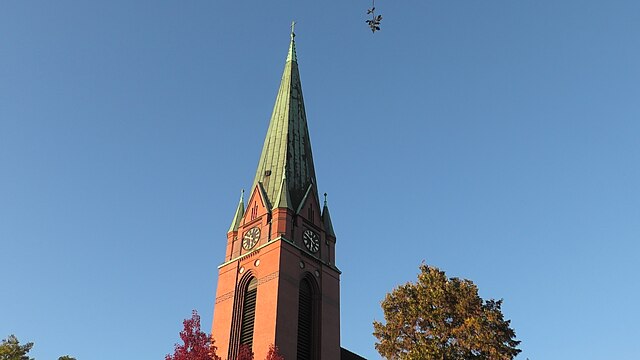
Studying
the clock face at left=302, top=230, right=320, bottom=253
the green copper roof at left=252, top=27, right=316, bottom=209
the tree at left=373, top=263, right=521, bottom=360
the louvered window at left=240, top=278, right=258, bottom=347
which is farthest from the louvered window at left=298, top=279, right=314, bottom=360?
the tree at left=373, top=263, right=521, bottom=360

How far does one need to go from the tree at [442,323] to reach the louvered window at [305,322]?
13.1m

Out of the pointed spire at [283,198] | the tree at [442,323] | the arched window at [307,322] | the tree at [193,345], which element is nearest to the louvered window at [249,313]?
the arched window at [307,322]

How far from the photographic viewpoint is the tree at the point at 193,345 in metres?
20.7

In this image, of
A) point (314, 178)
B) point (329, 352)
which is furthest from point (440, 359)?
point (314, 178)

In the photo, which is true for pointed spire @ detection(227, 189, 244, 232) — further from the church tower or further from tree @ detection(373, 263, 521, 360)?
tree @ detection(373, 263, 521, 360)

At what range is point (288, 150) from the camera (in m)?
49.9

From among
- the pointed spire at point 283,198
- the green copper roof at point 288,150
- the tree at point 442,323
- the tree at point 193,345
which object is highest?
the green copper roof at point 288,150

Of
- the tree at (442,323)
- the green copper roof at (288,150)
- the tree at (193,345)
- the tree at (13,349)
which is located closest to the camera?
the tree at (193,345)

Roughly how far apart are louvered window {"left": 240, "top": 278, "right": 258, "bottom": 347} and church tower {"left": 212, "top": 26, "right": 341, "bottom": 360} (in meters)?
0.06

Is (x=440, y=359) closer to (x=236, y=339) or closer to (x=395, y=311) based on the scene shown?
(x=395, y=311)

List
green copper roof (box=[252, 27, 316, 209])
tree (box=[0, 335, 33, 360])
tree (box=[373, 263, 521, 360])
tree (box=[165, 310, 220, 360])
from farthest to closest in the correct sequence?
green copper roof (box=[252, 27, 316, 209]), tree (box=[0, 335, 33, 360]), tree (box=[373, 263, 521, 360]), tree (box=[165, 310, 220, 360])

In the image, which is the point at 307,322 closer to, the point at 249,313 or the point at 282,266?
the point at 249,313

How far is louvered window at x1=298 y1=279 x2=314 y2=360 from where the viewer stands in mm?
41250

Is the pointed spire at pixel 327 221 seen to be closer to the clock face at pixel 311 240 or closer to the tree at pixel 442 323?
the clock face at pixel 311 240
